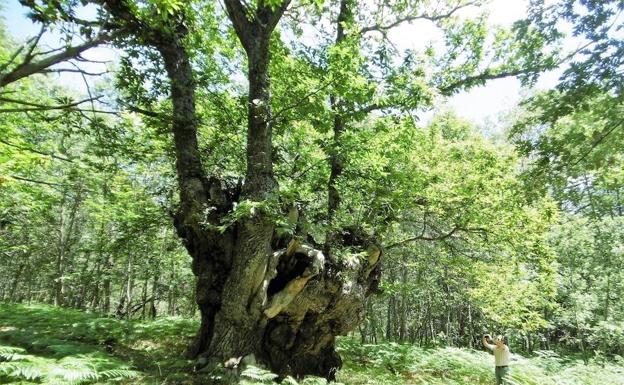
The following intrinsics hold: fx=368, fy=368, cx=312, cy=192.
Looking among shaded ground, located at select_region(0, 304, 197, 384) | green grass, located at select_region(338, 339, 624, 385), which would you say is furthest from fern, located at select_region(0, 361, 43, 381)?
green grass, located at select_region(338, 339, 624, 385)

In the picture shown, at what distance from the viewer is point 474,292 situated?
1263cm

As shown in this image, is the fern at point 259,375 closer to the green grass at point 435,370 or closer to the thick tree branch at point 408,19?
the green grass at point 435,370

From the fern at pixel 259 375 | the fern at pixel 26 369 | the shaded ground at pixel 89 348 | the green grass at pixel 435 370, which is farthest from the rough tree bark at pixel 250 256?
the fern at pixel 26 369

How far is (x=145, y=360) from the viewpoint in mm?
6477

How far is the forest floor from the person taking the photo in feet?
13.0

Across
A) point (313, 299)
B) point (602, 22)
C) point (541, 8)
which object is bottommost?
point (313, 299)

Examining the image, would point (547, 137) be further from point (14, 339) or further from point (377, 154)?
point (14, 339)

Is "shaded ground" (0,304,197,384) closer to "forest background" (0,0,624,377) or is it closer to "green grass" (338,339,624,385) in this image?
"forest background" (0,0,624,377)

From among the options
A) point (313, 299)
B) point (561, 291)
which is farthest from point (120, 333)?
point (561, 291)

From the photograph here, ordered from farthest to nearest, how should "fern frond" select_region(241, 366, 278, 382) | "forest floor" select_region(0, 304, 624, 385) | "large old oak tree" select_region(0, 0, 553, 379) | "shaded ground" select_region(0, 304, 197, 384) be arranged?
"large old oak tree" select_region(0, 0, 553, 379) → "fern frond" select_region(241, 366, 278, 382) → "forest floor" select_region(0, 304, 624, 385) → "shaded ground" select_region(0, 304, 197, 384)

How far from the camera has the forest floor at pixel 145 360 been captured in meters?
3.96

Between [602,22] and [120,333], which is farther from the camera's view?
Answer: [120,333]

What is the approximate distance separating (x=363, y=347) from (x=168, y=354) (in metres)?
6.00

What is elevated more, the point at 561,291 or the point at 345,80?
the point at 345,80
